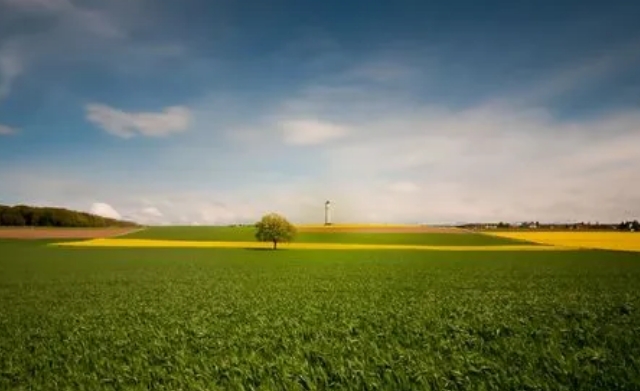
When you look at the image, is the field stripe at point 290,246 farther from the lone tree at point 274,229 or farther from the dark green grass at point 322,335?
the dark green grass at point 322,335

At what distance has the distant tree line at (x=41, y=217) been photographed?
12019 cm

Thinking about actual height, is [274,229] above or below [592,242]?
above

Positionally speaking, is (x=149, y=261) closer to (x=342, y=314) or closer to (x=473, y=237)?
(x=342, y=314)

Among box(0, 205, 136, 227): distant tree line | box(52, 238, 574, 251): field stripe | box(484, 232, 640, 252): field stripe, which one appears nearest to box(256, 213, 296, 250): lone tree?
box(52, 238, 574, 251): field stripe

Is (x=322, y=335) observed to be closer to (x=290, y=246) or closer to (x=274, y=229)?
(x=274, y=229)

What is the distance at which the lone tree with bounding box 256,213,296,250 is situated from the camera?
75000 mm

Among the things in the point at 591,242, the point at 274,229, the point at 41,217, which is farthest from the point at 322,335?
the point at 41,217

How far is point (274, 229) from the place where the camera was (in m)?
75.0

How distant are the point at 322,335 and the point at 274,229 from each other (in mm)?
59632

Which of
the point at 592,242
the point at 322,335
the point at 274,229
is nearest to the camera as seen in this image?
the point at 322,335

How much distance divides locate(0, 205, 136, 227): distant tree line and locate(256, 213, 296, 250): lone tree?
2898 inches

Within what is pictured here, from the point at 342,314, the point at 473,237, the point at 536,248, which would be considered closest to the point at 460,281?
the point at 342,314

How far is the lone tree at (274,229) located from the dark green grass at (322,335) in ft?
135

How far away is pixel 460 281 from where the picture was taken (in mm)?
33812
